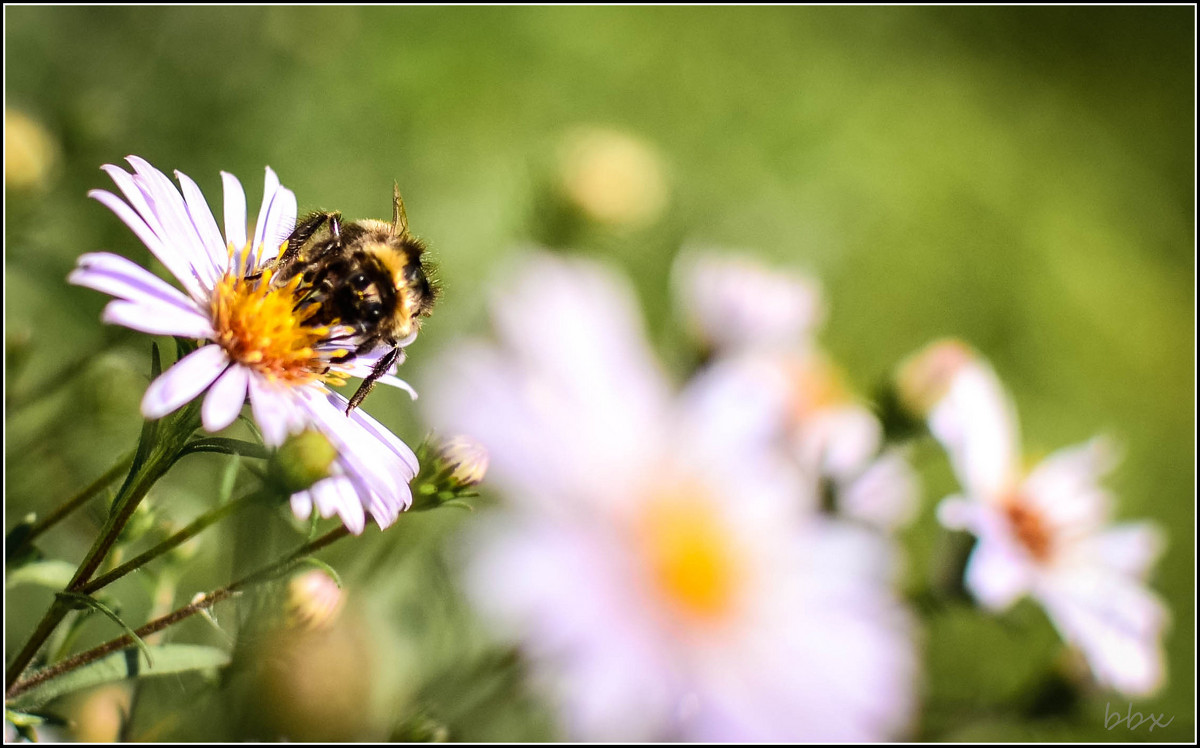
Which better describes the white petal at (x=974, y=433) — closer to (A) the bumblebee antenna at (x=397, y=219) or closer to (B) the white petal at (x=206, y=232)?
(A) the bumblebee antenna at (x=397, y=219)

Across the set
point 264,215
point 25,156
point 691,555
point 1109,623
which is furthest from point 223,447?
point 1109,623

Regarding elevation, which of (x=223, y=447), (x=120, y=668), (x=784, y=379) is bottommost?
(x=120, y=668)

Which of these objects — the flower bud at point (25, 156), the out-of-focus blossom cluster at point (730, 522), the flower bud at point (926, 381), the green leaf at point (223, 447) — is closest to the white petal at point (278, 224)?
the green leaf at point (223, 447)

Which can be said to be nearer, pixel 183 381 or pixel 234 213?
pixel 183 381

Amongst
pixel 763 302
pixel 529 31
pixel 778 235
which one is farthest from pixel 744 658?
pixel 529 31

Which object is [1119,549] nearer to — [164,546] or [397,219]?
A: [397,219]

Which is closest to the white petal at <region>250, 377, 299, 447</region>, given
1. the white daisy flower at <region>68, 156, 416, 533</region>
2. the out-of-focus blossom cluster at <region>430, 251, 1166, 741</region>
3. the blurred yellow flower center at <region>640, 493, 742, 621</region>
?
the white daisy flower at <region>68, 156, 416, 533</region>

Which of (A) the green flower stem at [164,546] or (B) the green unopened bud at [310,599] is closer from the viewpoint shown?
(A) the green flower stem at [164,546]
